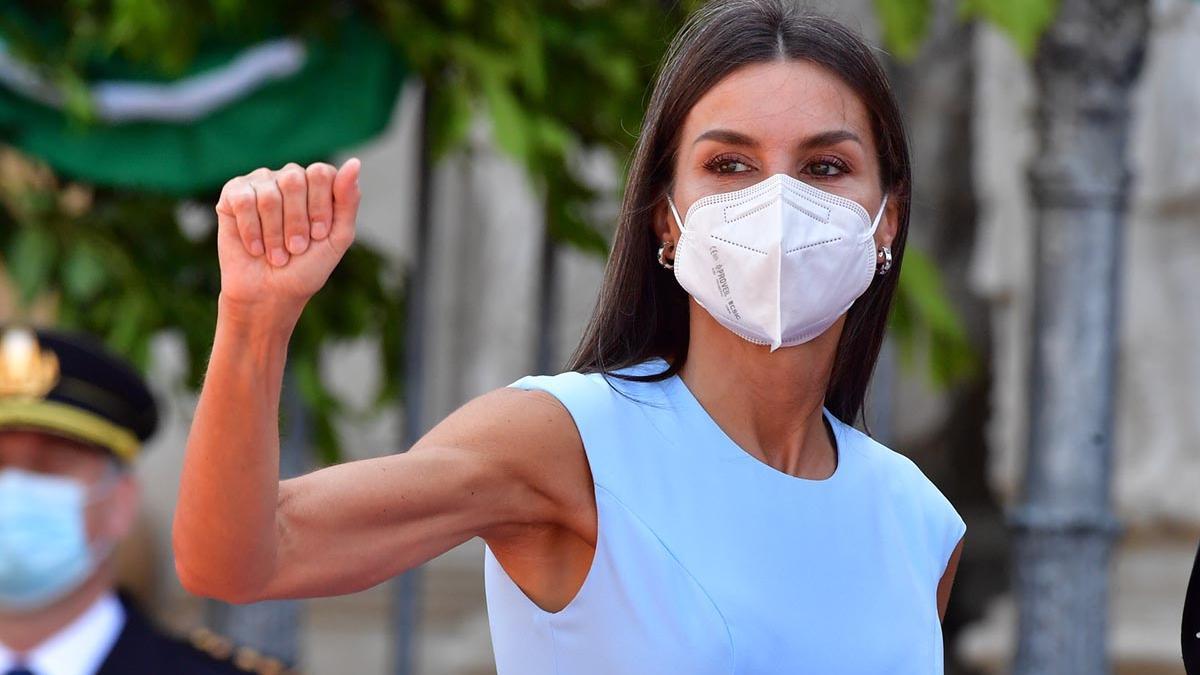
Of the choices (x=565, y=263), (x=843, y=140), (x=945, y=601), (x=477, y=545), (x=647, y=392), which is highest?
(x=843, y=140)

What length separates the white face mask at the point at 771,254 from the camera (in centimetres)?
244

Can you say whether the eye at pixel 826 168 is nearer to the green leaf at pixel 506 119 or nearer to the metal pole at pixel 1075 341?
the metal pole at pixel 1075 341

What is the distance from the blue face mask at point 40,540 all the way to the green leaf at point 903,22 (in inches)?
76.9

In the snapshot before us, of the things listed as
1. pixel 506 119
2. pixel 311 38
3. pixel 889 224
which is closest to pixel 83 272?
pixel 311 38

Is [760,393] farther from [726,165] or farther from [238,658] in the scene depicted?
[238,658]

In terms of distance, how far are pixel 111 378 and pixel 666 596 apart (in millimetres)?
2402

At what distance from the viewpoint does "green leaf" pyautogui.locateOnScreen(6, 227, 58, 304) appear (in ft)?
17.4

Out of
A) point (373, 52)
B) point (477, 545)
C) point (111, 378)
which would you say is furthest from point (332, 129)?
point (477, 545)

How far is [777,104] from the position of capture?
8.02ft

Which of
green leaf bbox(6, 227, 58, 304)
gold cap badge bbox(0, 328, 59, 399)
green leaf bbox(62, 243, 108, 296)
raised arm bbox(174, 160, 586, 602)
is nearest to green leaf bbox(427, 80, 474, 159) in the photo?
green leaf bbox(62, 243, 108, 296)

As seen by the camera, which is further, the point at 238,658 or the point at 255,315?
the point at 238,658

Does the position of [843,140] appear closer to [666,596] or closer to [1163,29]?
[666,596]

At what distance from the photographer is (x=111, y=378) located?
14.4ft

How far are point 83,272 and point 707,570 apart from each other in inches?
133
